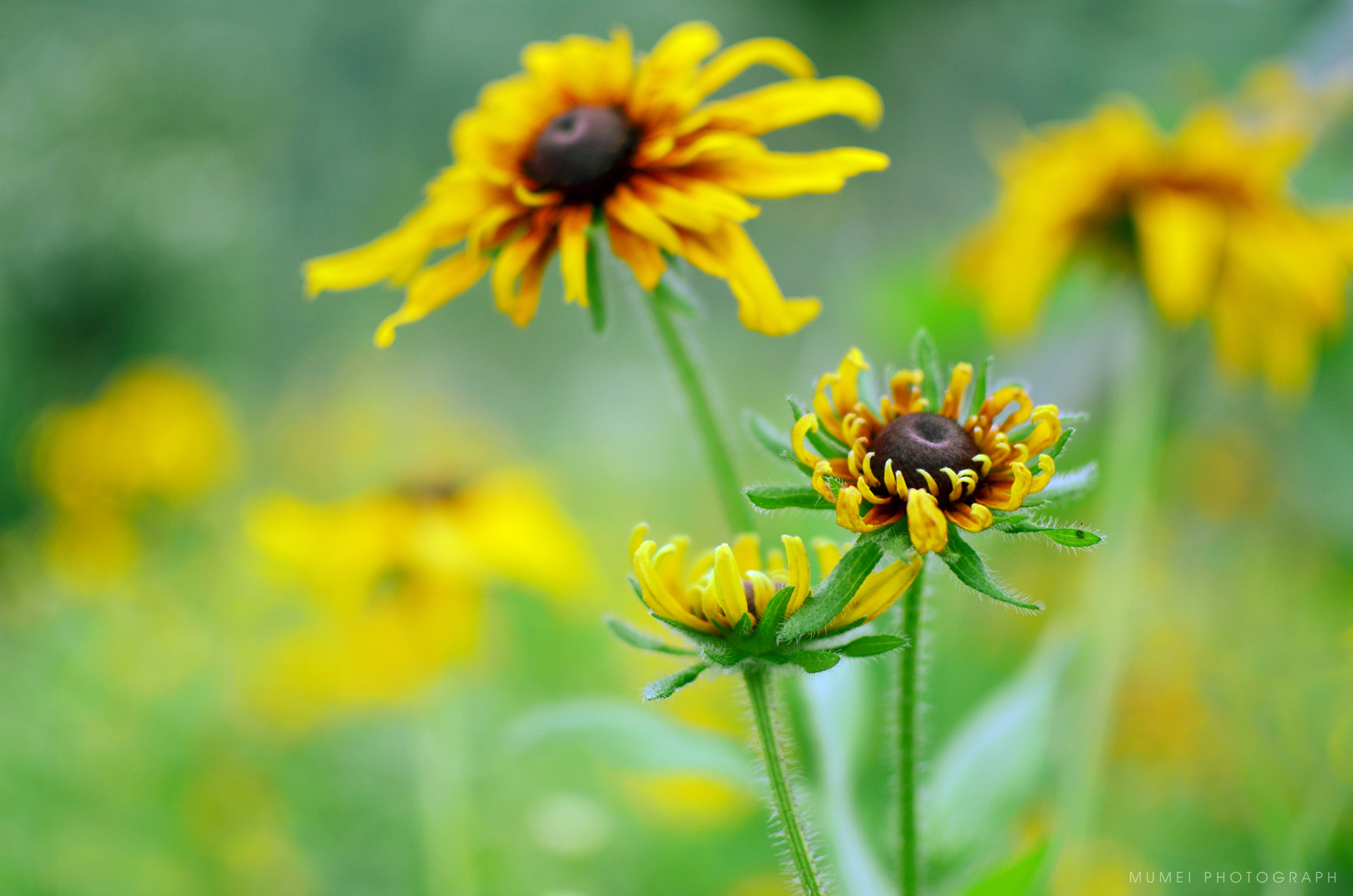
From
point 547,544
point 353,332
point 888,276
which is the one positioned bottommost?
point 547,544

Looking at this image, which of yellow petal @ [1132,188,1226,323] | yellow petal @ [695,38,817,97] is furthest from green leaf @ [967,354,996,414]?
yellow petal @ [1132,188,1226,323]

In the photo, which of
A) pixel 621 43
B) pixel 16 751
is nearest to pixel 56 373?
pixel 16 751

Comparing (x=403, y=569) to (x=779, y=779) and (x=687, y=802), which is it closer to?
(x=687, y=802)

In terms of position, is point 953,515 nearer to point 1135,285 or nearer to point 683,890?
point 1135,285

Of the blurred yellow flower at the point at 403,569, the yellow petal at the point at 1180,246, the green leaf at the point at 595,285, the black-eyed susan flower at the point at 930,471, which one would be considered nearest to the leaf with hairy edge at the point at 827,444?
the black-eyed susan flower at the point at 930,471

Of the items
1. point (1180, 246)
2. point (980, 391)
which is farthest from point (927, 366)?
point (1180, 246)
